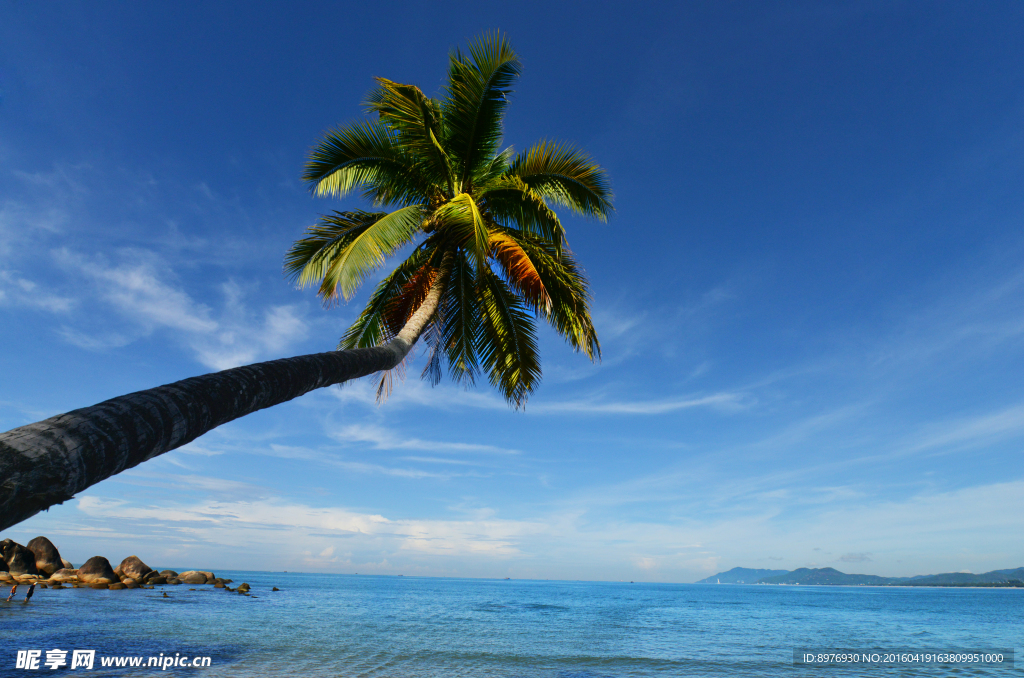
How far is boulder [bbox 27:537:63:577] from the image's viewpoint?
41.2 m

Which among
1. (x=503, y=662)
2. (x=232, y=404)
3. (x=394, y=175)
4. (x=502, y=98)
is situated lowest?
(x=503, y=662)

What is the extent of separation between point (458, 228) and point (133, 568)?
56186mm

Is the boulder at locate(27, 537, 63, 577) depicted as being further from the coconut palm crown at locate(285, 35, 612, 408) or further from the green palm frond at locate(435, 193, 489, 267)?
the green palm frond at locate(435, 193, 489, 267)

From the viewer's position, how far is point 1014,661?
18.0 metres

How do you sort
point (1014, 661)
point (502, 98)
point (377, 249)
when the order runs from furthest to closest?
point (1014, 661), point (502, 98), point (377, 249)

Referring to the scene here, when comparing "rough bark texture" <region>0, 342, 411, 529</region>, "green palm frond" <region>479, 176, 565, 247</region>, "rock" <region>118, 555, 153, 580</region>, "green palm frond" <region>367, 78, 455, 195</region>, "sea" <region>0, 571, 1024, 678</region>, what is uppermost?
"green palm frond" <region>367, 78, 455, 195</region>

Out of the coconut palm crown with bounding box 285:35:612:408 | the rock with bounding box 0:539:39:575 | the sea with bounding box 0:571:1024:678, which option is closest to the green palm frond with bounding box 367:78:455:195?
the coconut palm crown with bounding box 285:35:612:408

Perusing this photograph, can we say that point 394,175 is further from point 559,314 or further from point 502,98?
point 559,314

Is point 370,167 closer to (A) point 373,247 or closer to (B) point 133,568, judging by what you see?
(A) point 373,247

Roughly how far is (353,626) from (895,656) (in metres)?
24.7

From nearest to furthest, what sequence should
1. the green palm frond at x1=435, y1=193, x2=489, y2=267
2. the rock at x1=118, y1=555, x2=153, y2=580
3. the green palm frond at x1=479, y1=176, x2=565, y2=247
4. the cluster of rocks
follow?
the green palm frond at x1=435, y1=193, x2=489, y2=267 → the green palm frond at x1=479, y1=176, x2=565, y2=247 → the cluster of rocks → the rock at x1=118, y1=555, x2=153, y2=580

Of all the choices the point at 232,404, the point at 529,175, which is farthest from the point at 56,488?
the point at 529,175

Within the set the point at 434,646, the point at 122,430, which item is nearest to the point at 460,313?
the point at 122,430

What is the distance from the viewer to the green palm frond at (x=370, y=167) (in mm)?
9250
